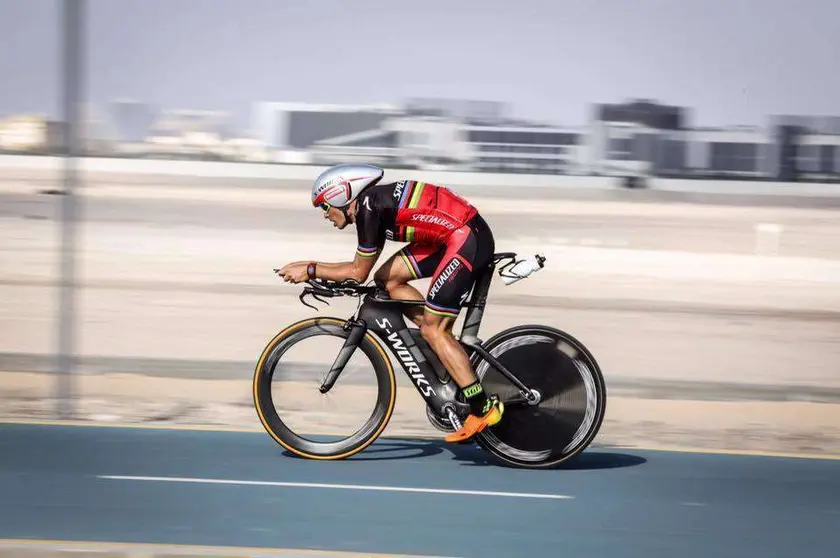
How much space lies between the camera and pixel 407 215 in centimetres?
679

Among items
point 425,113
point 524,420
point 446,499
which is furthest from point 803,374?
point 425,113

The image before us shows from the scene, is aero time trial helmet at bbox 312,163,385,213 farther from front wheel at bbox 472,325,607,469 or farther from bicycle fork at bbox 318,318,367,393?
front wheel at bbox 472,325,607,469

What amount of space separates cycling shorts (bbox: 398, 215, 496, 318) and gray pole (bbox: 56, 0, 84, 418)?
273 centimetres

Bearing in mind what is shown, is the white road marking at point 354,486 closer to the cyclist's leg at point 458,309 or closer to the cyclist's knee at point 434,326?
the cyclist's leg at point 458,309

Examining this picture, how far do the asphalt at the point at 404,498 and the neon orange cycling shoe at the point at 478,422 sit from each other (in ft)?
0.66

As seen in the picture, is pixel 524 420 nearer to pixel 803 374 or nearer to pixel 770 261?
pixel 803 374

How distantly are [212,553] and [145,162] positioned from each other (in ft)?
236

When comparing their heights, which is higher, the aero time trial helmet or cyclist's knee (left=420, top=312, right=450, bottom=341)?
the aero time trial helmet

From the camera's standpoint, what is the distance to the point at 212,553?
16.8 ft

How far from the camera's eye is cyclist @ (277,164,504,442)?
22.2 feet

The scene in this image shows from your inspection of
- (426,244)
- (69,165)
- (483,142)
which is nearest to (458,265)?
(426,244)

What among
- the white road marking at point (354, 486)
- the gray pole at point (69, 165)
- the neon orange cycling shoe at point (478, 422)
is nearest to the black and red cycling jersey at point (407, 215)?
the neon orange cycling shoe at point (478, 422)

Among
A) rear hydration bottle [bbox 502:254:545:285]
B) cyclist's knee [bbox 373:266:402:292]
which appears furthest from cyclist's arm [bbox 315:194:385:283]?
rear hydration bottle [bbox 502:254:545:285]

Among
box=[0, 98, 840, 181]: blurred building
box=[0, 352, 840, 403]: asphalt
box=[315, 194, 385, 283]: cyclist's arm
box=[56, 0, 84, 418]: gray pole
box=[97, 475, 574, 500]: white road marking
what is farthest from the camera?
box=[0, 98, 840, 181]: blurred building
